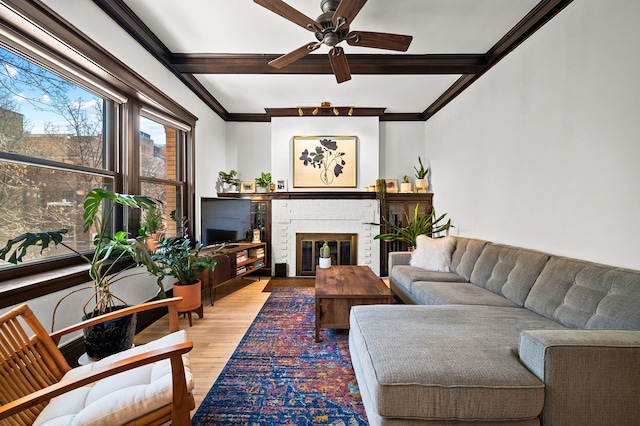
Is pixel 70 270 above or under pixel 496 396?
above

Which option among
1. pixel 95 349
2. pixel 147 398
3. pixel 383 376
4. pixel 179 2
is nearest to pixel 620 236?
pixel 383 376

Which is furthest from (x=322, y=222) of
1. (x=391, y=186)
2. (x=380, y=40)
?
(x=380, y=40)

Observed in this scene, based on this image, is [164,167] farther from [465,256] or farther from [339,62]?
[465,256]

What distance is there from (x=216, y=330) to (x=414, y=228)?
2998 mm

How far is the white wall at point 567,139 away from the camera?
5.45ft

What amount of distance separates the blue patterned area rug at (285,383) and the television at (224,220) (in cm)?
157

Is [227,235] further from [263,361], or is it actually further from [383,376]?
[383,376]

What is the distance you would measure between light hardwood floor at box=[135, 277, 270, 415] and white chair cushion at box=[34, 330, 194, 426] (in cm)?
58

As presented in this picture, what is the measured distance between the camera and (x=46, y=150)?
190cm

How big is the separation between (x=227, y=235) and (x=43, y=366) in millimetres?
2708

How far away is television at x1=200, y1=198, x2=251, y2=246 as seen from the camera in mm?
3617

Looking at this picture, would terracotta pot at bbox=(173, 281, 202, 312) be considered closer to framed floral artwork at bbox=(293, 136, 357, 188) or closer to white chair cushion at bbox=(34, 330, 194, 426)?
white chair cushion at bbox=(34, 330, 194, 426)

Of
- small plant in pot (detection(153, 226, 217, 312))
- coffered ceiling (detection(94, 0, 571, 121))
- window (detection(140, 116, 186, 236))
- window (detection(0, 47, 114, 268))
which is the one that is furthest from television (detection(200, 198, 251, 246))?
coffered ceiling (detection(94, 0, 571, 121))

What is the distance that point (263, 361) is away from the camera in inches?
81.0
